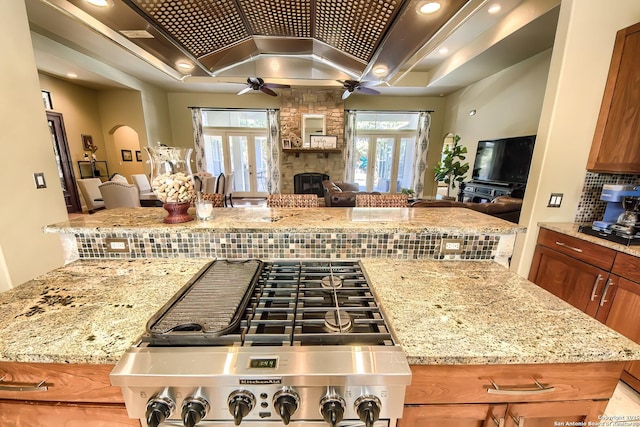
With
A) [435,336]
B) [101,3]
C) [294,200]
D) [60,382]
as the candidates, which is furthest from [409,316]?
[294,200]

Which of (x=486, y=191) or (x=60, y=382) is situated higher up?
(x=486, y=191)

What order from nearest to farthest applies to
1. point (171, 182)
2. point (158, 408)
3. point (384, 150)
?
point (158, 408) < point (171, 182) < point (384, 150)

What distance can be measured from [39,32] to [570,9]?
577 centimetres

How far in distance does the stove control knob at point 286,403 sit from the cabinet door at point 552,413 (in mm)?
609

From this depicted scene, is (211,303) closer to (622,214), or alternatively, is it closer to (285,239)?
(285,239)

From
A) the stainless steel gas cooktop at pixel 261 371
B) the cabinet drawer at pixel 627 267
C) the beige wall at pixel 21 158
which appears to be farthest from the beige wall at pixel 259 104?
the stainless steel gas cooktop at pixel 261 371

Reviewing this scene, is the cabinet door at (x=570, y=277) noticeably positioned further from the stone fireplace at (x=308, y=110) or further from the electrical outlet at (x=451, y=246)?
the stone fireplace at (x=308, y=110)

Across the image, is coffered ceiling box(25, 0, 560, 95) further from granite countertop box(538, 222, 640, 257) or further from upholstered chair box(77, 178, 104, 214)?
upholstered chair box(77, 178, 104, 214)

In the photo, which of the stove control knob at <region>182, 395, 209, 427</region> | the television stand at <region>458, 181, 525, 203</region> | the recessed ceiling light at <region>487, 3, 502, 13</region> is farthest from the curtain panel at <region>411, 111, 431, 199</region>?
the stove control knob at <region>182, 395, 209, 427</region>

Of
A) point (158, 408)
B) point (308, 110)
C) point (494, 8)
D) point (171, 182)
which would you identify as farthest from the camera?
point (308, 110)

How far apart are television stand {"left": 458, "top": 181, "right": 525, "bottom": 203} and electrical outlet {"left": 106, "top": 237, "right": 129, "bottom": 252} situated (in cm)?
469

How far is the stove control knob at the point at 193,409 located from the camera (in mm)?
566

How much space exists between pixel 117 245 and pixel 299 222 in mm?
836

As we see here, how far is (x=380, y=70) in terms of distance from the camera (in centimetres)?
108
